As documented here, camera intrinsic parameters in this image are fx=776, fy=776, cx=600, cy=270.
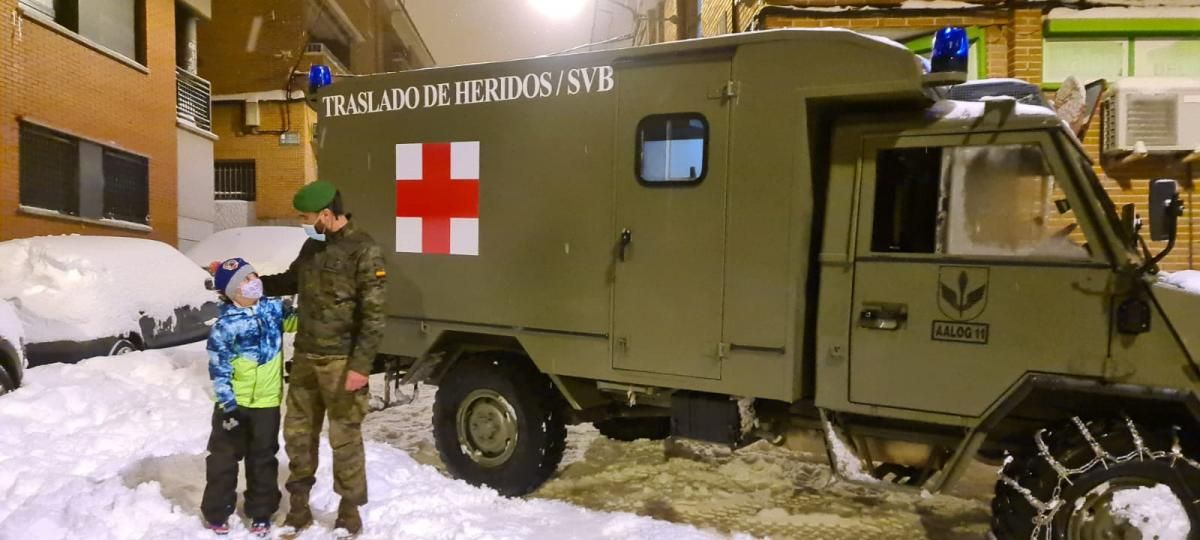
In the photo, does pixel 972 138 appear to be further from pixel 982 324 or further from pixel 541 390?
pixel 541 390

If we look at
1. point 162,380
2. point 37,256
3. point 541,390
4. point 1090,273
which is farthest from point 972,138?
point 37,256

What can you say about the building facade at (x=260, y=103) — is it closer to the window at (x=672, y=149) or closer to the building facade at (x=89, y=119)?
the building facade at (x=89, y=119)

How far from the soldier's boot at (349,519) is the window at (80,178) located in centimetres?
1022

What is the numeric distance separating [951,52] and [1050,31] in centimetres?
551

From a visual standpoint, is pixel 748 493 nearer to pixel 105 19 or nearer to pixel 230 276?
pixel 230 276

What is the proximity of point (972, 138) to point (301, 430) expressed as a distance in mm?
3826

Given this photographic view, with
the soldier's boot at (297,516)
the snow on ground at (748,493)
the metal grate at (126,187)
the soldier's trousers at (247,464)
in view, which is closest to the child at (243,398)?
the soldier's trousers at (247,464)

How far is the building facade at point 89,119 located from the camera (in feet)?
36.9

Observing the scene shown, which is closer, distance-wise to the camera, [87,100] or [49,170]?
[49,170]

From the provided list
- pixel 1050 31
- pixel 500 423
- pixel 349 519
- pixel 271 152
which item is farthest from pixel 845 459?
pixel 271 152

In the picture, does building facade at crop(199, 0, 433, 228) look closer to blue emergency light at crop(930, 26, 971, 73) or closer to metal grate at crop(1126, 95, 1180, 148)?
metal grate at crop(1126, 95, 1180, 148)

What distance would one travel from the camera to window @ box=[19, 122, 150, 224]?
1157 cm

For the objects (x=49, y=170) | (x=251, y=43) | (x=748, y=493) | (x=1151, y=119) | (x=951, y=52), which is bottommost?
(x=748, y=493)

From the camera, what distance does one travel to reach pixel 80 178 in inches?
494
